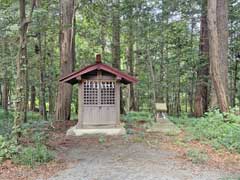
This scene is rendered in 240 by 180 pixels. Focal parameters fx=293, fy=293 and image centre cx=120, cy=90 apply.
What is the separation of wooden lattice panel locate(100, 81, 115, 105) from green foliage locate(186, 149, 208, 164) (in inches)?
157

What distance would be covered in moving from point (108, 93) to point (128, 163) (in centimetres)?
450

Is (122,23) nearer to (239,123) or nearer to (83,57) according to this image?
(83,57)

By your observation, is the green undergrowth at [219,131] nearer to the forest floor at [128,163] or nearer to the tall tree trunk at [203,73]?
the forest floor at [128,163]

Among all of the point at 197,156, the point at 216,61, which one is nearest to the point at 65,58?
the point at 216,61

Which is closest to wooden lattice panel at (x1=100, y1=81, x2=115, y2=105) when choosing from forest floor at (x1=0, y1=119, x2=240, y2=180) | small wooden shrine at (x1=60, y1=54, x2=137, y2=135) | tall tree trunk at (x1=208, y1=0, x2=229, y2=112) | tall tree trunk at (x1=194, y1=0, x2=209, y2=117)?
small wooden shrine at (x1=60, y1=54, x2=137, y2=135)

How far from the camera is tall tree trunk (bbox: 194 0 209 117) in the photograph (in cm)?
1440

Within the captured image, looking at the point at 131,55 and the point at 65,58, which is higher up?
the point at 131,55

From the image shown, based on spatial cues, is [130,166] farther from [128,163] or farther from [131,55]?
[131,55]

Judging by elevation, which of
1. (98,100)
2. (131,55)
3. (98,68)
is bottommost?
(98,100)

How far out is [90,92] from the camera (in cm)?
1046

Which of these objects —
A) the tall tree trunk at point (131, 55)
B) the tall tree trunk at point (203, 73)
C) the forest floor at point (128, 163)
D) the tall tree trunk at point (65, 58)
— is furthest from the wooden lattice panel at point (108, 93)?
the tall tree trunk at point (203, 73)

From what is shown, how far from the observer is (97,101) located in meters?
10.4

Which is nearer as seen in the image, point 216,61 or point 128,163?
point 128,163

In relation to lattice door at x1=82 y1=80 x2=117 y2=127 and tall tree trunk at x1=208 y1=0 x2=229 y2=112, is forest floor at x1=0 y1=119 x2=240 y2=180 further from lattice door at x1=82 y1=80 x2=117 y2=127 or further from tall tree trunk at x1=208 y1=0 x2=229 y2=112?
tall tree trunk at x1=208 y1=0 x2=229 y2=112
